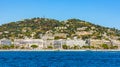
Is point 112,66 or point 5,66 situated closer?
point 5,66

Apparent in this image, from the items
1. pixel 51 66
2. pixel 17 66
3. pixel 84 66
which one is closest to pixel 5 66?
pixel 17 66

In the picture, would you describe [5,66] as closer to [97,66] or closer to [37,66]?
[37,66]

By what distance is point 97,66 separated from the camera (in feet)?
255

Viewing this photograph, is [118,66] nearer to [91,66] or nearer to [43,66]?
[91,66]

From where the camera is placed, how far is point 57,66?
75875 millimetres

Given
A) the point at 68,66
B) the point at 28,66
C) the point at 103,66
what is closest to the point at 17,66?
the point at 28,66

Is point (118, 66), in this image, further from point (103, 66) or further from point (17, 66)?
point (17, 66)

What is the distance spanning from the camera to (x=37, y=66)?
74.4 meters

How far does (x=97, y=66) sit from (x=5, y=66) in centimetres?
1376

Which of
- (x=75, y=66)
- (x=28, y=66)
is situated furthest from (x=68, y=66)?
(x=28, y=66)

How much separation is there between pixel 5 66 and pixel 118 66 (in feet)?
53.6

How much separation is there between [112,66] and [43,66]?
10330 millimetres

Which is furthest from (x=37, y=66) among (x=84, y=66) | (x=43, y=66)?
(x=84, y=66)

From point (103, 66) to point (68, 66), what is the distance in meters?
5.33
